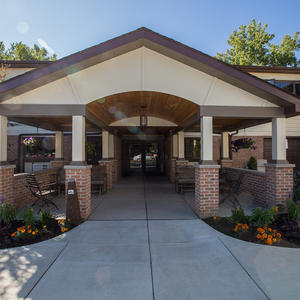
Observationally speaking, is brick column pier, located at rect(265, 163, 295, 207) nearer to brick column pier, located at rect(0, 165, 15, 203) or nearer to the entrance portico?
the entrance portico

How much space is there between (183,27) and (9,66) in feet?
27.9

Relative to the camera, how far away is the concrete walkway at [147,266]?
2.65 metres

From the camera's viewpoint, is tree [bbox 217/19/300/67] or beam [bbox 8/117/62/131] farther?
tree [bbox 217/19/300/67]

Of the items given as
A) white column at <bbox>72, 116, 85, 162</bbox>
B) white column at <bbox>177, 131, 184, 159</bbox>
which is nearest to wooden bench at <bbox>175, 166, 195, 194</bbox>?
white column at <bbox>177, 131, 184, 159</bbox>

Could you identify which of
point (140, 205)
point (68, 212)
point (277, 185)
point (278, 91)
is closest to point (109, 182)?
point (140, 205)

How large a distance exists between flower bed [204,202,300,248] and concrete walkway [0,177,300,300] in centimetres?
24

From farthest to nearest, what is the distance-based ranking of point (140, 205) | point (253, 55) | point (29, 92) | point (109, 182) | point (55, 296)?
point (253, 55), point (109, 182), point (140, 205), point (29, 92), point (55, 296)

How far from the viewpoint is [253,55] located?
22.8 m

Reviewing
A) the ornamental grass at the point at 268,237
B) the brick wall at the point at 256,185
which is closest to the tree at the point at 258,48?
the brick wall at the point at 256,185

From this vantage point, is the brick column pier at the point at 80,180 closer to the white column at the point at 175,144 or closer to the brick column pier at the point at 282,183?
the brick column pier at the point at 282,183

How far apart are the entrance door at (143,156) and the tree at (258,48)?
15536 mm

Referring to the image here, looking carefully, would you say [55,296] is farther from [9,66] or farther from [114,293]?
[9,66]

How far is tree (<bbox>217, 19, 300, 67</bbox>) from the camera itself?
21.7 meters

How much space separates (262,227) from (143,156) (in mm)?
10515
